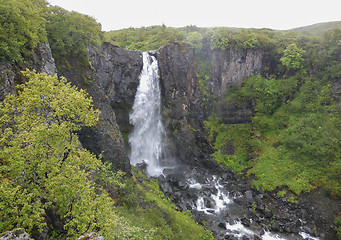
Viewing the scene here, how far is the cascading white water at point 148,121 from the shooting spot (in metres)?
28.4

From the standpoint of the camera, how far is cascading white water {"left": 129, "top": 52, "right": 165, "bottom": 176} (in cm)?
2844

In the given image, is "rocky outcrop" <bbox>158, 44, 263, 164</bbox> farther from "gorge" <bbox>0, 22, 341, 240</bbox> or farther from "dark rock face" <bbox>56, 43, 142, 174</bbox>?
"dark rock face" <bbox>56, 43, 142, 174</bbox>

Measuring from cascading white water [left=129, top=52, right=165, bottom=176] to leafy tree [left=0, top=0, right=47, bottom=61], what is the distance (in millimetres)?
16378

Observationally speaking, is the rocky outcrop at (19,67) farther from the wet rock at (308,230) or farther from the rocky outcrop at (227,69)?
the rocky outcrop at (227,69)

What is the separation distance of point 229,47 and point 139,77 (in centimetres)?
1829

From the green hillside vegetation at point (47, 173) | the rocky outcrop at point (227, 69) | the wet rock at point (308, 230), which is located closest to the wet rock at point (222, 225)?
the wet rock at point (308, 230)

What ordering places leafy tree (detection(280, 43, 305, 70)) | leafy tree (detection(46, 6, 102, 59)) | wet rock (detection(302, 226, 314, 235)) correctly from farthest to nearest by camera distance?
leafy tree (detection(280, 43, 305, 70)), wet rock (detection(302, 226, 314, 235)), leafy tree (detection(46, 6, 102, 59))

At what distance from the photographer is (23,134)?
23.4 ft

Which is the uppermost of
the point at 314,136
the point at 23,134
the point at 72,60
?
the point at 72,60

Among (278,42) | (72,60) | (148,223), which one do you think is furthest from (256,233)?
(278,42)

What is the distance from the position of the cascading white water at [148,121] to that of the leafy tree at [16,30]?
16378mm

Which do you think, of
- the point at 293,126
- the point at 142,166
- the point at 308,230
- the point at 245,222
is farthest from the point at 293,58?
the point at 142,166

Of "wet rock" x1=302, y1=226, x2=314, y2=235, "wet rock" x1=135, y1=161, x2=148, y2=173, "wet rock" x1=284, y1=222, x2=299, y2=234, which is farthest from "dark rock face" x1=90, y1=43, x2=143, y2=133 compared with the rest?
"wet rock" x1=302, y1=226, x2=314, y2=235

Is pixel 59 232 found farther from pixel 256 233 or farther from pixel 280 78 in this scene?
pixel 280 78
